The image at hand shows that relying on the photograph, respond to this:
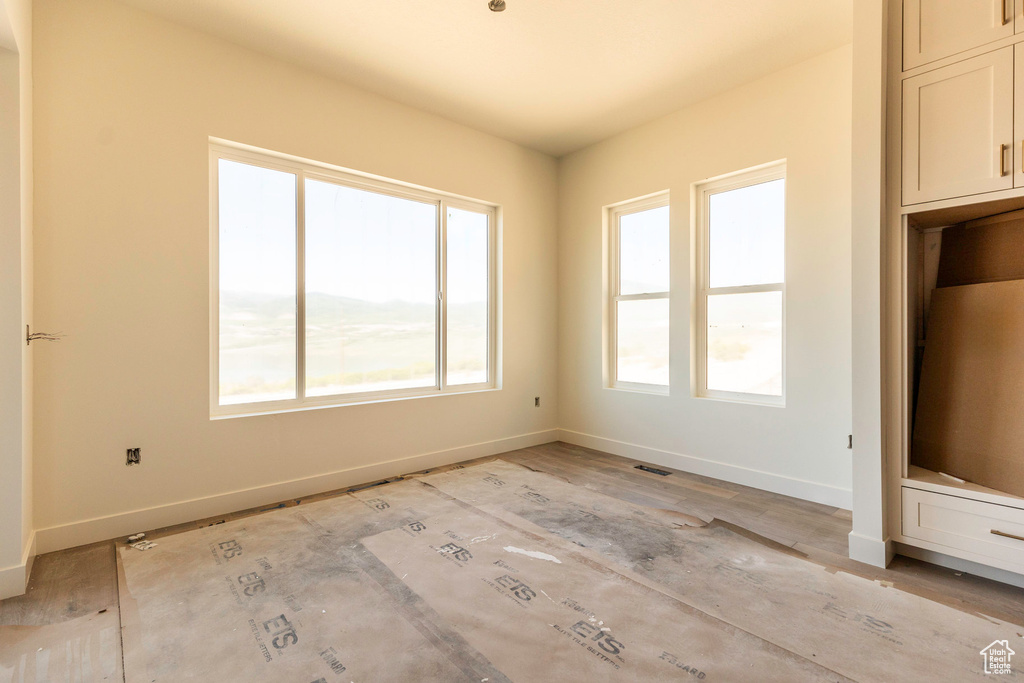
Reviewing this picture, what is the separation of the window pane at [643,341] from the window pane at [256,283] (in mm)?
3010

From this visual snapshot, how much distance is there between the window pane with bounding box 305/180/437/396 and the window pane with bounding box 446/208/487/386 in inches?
7.6

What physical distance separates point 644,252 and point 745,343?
130cm

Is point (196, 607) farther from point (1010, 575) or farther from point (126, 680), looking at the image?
point (1010, 575)

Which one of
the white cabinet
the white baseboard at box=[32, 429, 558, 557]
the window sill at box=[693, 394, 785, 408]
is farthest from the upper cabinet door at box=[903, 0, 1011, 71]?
the white baseboard at box=[32, 429, 558, 557]

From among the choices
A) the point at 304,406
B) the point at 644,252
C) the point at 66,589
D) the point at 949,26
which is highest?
the point at 949,26

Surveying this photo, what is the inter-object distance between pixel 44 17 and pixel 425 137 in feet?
7.86

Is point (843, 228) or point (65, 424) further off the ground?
point (843, 228)

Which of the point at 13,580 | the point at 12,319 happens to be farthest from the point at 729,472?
the point at 12,319

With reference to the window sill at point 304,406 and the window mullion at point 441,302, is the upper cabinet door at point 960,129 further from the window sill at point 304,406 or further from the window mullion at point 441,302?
the window sill at point 304,406

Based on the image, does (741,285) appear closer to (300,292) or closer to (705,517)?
(705,517)

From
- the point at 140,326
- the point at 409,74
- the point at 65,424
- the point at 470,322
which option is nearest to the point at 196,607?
the point at 65,424

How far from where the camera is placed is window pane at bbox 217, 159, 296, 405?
10.6 feet

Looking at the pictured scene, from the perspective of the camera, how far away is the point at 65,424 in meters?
2.59

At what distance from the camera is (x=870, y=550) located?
7.72 feet
